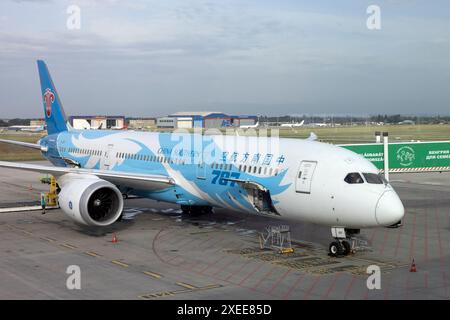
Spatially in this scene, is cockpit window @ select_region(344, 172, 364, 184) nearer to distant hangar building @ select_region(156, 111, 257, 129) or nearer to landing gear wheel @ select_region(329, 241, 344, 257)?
landing gear wheel @ select_region(329, 241, 344, 257)

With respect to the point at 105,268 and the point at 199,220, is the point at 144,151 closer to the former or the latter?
the point at 199,220

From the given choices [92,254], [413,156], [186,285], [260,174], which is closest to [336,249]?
[260,174]

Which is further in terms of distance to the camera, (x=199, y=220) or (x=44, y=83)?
(x=44, y=83)

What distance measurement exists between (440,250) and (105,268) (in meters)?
12.4

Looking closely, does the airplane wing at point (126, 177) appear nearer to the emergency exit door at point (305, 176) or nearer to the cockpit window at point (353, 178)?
the emergency exit door at point (305, 176)

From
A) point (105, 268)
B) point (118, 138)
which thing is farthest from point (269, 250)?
point (118, 138)

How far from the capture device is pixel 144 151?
2823cm

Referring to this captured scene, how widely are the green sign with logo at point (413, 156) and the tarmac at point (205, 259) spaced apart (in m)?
5.88

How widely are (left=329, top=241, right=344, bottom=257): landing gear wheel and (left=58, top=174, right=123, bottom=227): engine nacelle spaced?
8.94 m

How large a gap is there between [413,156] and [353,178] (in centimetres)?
1854

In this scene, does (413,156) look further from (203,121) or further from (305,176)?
(203,121)

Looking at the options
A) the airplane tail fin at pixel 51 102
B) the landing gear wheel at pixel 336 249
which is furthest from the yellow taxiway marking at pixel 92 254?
the airplane tail fin at pixel 51 102

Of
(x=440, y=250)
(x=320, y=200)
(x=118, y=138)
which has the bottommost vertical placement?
(x=440, y=250)

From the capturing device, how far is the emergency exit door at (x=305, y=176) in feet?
65.5
